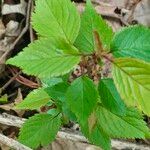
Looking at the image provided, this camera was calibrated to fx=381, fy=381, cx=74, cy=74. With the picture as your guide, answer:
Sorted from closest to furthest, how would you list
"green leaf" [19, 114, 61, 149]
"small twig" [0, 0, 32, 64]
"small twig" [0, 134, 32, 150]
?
"green leaf" [19, 114, 61, 149], "small twig" [0, 134, 32, 150], "small twig" [0, 0, 32, 64]

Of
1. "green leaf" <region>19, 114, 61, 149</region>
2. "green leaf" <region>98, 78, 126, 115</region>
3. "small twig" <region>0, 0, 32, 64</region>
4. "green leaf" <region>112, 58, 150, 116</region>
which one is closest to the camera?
"green leaf" <region>112, 58, 150, 116</region>

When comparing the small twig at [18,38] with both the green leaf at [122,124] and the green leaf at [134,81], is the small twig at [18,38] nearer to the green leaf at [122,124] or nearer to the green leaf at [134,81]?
the green leaf at [122,124]

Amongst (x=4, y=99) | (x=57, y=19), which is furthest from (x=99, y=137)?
(x=4, y=99)

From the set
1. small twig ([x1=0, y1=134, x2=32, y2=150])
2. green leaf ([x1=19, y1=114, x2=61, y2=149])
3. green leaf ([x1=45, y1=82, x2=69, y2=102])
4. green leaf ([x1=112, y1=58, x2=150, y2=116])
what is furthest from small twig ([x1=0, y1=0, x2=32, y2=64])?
green leaf ([x1=112, y1=58, x2=150, y2=116])

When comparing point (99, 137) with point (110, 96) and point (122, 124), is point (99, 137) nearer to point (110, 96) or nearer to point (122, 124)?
point (122, 124)

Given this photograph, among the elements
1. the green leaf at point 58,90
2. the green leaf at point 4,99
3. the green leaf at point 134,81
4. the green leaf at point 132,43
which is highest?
the green leaf at point 132,43

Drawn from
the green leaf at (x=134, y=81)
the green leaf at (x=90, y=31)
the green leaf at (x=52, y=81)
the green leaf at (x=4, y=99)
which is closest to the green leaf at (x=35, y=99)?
the green leaf at (x=52, y=81)

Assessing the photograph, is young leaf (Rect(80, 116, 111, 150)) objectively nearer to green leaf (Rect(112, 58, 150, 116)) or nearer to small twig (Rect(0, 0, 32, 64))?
green leaf (Rect(112, 58, 150, 116))
